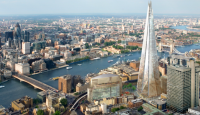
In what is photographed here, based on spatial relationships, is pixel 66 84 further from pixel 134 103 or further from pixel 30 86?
pixel 134 103

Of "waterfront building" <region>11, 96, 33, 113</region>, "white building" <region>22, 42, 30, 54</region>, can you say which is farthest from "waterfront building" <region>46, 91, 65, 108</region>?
"white building" <region>22, 42, 30, 54</region>

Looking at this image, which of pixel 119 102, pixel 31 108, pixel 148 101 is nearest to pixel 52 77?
pixel 31 108

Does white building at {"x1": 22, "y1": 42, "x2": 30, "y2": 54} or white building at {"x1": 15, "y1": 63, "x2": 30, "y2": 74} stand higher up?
white building at {"x1": 22, "y1": 42, "x2": 30, "y2": 54}

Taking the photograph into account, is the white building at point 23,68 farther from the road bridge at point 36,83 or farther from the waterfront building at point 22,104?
the waterfront building at point 22,104

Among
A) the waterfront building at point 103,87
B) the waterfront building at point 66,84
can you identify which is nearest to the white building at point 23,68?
the waterfront building at point 66,84

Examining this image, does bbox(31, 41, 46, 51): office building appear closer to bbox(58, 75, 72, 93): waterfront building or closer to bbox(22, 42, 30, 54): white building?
bbox(22, 42, 30, 54): white building

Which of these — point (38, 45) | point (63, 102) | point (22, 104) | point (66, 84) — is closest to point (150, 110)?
point (63, 102)
